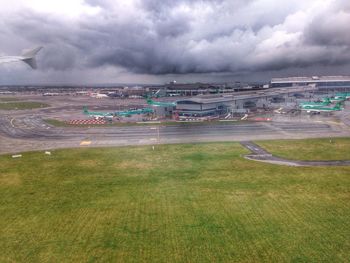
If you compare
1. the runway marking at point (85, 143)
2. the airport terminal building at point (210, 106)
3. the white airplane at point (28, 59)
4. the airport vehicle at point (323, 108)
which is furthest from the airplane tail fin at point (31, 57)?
the airport vehicle at point (323, 108)

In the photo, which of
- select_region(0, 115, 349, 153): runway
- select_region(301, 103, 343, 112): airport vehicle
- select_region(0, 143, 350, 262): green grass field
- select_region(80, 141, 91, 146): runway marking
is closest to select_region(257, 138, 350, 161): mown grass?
select_region(0, 115, 349, 153): runway

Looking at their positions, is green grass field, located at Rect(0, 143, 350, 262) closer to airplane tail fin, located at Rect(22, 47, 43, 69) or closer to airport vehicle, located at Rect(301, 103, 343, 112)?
airplane tail fin, located at Rect(22, 47, 43, 69)

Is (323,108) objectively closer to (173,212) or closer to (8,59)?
(173,212)

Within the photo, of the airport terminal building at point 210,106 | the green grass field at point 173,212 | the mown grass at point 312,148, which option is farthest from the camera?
the airport terminal building at point 210,106

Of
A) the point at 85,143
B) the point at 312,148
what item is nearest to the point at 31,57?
the point at 85,143

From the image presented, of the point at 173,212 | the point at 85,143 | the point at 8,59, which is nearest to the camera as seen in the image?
the point at 173,212

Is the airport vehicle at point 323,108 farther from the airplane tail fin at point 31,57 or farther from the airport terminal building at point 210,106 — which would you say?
the airplane tail fin at point 31,57
